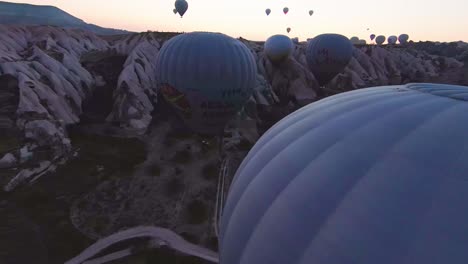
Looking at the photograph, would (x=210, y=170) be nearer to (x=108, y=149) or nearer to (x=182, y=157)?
(x=182, y=157)

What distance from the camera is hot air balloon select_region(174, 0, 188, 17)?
49.2 metres

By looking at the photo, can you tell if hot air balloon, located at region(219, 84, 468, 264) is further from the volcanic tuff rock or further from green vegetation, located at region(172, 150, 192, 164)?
the volcanic tuff rock

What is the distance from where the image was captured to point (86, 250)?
1525 cm

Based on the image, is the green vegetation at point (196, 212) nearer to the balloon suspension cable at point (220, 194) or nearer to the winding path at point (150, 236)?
the balloon suspension cable at point (220, 194)

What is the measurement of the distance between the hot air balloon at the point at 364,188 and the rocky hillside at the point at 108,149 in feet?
38.2

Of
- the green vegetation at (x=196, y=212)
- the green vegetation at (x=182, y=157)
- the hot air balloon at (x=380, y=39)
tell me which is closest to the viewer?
the green vegetation at (x=196, y=212)

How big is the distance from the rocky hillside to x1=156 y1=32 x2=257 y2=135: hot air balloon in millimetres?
4593

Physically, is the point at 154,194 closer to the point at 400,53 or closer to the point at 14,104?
the point at 14,104

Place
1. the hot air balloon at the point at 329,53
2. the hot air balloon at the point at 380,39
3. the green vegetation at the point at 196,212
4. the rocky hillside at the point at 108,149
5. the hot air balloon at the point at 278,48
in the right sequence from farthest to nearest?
the hot air balloon at the point at 380,39 → the hot air balloon at the point at 278,48 → the hot air balloon at the point at 329,53 → the rocky hillside at the point at 108,149 → the green vegetation at the point at 196,212

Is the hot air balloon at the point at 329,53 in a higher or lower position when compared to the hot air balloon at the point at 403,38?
higher

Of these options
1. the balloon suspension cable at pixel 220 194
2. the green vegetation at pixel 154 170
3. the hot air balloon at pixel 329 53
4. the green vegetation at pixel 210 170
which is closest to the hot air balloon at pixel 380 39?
the hot air balloon at pixel 329 53

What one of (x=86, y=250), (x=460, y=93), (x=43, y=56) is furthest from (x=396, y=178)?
(x=43, y=56)

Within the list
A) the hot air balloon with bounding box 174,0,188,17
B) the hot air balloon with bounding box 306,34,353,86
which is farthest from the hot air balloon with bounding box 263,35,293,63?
the hot air balloon with bounding box 174,0,188,17

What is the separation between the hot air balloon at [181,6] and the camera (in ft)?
162
